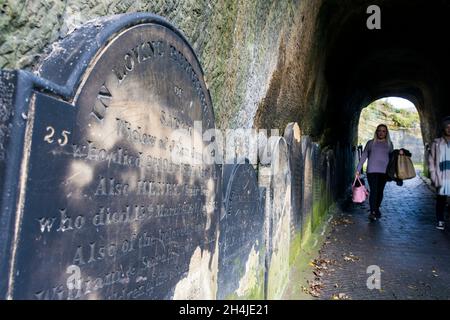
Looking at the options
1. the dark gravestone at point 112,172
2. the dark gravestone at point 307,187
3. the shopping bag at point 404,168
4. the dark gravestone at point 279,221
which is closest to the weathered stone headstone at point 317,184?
the dark gravestone at point 307,187

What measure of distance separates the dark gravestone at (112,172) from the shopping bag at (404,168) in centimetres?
576

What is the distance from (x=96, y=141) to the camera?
1238mm

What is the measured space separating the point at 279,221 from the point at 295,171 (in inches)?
38.6

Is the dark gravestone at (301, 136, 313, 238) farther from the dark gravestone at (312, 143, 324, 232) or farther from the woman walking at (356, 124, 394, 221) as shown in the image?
the woman walking at (356, 124, 394, 221)

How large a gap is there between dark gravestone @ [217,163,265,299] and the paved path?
1.00m

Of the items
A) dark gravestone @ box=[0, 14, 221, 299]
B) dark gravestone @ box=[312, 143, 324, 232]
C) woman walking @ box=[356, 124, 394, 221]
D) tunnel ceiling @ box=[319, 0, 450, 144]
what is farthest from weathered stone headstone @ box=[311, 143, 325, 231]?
dark gravestone @ box=[0, 14, 221, 299]

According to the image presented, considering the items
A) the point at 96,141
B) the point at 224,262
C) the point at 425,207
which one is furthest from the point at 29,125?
the point at 425,207

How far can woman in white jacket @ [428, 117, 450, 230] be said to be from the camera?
6000 millimetres

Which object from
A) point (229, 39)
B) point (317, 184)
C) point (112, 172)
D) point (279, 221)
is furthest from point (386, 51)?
point (112, 172)

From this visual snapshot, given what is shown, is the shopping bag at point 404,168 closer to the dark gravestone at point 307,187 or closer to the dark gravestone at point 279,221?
the dark gravestone at point 307,187

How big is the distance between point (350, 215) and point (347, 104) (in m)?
5.57

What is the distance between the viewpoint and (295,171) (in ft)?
13.8

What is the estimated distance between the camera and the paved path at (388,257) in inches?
143

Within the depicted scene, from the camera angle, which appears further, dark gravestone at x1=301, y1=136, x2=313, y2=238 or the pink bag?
the pink bag
